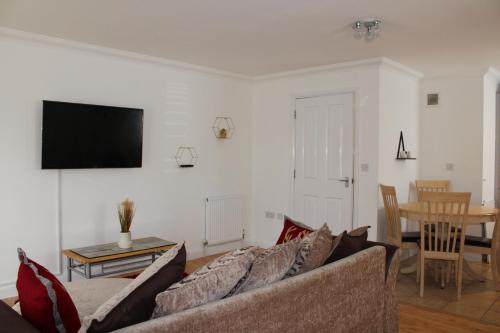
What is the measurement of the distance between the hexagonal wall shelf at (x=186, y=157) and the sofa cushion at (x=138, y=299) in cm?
348

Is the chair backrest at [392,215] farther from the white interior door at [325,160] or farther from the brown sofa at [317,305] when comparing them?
the brown sofa at [317,305]

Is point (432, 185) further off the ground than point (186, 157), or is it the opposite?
point (186, 157)

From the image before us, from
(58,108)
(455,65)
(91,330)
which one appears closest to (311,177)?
(455,65)

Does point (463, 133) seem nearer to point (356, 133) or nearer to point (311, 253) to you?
point (356, 133)

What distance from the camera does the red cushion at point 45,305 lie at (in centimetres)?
151

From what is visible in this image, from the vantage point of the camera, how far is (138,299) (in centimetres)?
150

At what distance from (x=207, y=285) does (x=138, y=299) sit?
0.85ft

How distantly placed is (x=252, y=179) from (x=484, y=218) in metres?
3.05

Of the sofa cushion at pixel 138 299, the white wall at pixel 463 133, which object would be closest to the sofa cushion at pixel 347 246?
the sofa cushion at pixel 138 299

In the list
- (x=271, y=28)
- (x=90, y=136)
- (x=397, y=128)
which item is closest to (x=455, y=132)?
(x=397, y=128)

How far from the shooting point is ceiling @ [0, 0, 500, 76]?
3.20 m

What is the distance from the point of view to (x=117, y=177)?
464 centimetres

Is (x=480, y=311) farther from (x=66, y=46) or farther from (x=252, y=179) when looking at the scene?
(x=66, y=46)

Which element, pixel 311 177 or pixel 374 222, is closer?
pixel 374 222
